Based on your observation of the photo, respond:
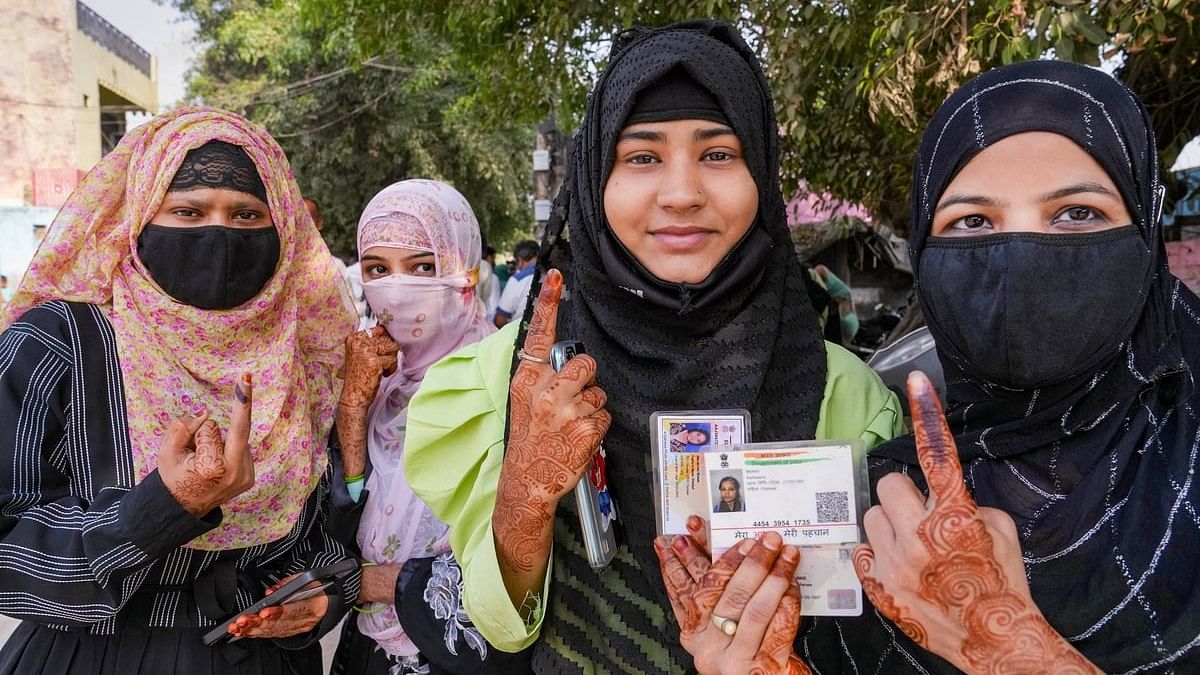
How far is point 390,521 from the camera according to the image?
2283mm

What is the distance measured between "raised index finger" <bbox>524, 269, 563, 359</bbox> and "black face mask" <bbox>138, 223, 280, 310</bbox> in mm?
937

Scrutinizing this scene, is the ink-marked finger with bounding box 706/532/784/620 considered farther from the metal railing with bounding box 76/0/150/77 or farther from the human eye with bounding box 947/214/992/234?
the metal railing with bounding box 76/0/150/77

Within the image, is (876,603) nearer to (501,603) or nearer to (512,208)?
(501,603)

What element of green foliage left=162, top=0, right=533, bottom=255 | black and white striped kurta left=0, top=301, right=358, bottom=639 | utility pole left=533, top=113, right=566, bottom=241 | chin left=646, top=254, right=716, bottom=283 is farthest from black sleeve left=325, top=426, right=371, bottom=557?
green foliage left=162, top=0, right=533, bottom=255

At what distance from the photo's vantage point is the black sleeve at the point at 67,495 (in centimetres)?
171

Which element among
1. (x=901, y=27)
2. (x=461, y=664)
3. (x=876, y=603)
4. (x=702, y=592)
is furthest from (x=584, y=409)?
(x=901, y=27)

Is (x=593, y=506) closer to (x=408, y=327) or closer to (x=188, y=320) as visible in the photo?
(x=188, y=320)

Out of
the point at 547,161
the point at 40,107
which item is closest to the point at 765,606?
the point at 547,161

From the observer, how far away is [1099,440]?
1385 millimetres

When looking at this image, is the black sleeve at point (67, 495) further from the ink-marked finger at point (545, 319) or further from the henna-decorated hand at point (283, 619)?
the ink-marked finger at point (545, 319)

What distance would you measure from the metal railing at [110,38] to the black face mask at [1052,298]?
2448 centimetres

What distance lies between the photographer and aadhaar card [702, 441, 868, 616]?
122 cm

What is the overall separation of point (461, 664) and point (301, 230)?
3.88 ft

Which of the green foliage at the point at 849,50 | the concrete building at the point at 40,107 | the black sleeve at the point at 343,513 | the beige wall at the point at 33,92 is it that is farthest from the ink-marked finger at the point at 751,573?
the beige wall at the point at 33,92
